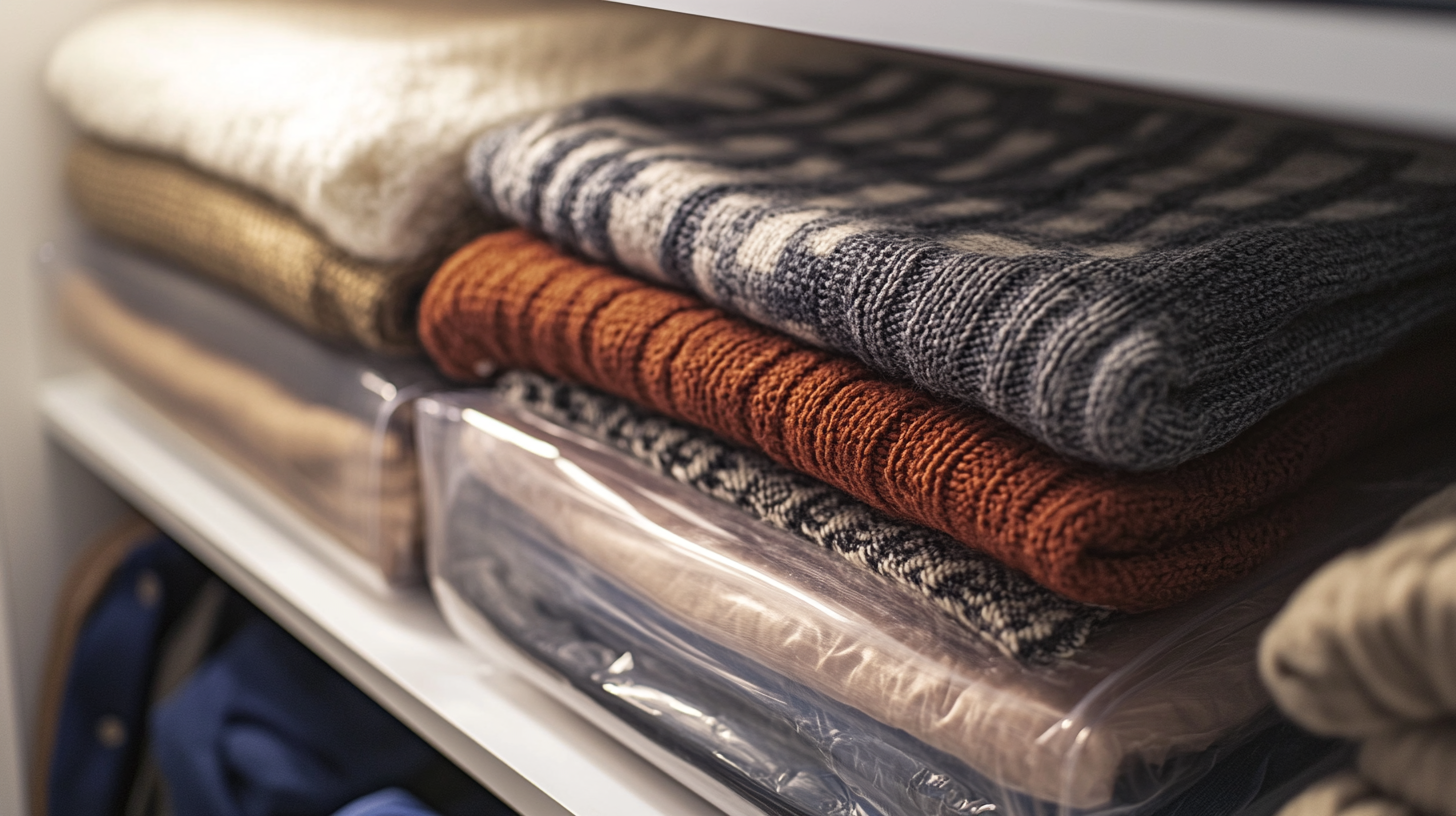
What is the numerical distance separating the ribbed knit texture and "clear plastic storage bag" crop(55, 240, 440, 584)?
1cm

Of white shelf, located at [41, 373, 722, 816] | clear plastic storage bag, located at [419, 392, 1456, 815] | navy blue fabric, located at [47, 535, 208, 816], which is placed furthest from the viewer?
navy blue fabric, located at [47, 535, 208, 816]

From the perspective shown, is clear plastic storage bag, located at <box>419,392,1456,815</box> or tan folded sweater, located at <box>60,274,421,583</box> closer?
clear plastic storage bag, located at <box>419,392,1456,815</box>

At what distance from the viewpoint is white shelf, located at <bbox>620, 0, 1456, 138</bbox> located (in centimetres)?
18

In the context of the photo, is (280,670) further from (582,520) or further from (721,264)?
(721,264)

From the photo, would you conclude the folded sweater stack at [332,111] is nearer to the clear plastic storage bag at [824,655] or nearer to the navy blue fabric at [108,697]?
the clear plastic storage bag at [824,655]

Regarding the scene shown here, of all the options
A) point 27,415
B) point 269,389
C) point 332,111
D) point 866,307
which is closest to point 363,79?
point 332,111

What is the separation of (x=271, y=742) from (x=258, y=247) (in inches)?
10.5

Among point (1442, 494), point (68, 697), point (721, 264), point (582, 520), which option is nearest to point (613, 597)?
point (582, 520)

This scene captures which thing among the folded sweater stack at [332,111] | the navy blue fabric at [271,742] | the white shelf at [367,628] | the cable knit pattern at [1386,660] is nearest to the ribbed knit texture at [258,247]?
the folded sweater stack at [332,111]

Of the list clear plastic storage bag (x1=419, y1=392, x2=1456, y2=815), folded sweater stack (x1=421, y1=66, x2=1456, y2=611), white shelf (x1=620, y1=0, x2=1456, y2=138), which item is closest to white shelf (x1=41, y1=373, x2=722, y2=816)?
clear plastic storage bag (x1=419, y1=392, x2=1456, y2=815)

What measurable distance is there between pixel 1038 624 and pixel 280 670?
0.49 meters

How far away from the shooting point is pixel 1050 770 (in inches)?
10.9

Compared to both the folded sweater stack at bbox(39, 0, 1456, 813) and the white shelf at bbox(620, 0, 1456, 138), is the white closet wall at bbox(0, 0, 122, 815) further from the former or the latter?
the white shelf at bbox(620, 0, 1456, 138)

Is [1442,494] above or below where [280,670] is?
above
